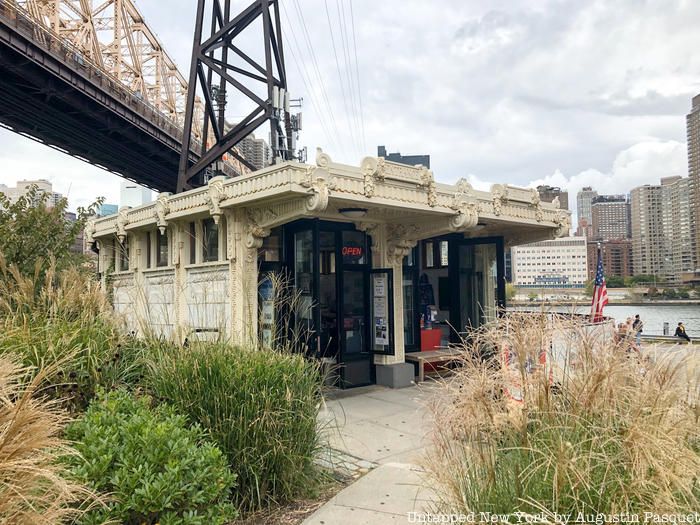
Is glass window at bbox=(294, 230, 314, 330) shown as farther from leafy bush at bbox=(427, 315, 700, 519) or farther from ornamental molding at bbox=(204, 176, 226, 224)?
leafy bush at bbox=(427, 315, 700, 519)

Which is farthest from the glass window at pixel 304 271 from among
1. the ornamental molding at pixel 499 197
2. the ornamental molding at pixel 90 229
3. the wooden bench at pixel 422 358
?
the ornamental molding at pixel 90 229

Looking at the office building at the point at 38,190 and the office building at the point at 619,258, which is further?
the office building at the point at 619,258

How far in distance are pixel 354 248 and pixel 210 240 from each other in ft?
8.44

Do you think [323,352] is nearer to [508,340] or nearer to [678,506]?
[508,340]

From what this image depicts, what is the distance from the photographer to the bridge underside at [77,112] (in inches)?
756

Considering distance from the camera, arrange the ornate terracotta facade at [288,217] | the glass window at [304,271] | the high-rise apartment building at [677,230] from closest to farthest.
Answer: the ornate terracotta facade at [288,217] < the glass window at [304,271] < the high-rise apartment building at [677,230]

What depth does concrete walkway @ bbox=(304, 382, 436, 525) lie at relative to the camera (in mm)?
3514

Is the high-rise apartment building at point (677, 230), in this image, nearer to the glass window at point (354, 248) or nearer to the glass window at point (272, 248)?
the glass window at point (354, 248)

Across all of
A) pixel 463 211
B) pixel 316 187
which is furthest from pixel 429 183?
pixel 316 187

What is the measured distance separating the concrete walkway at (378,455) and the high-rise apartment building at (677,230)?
7514 cm

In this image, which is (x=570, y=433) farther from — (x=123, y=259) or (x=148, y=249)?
(x=123, y=259)

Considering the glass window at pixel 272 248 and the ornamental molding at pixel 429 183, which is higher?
the ornamental molding at pixel 429 183

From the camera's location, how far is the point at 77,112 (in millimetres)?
23594

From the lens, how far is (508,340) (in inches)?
111
